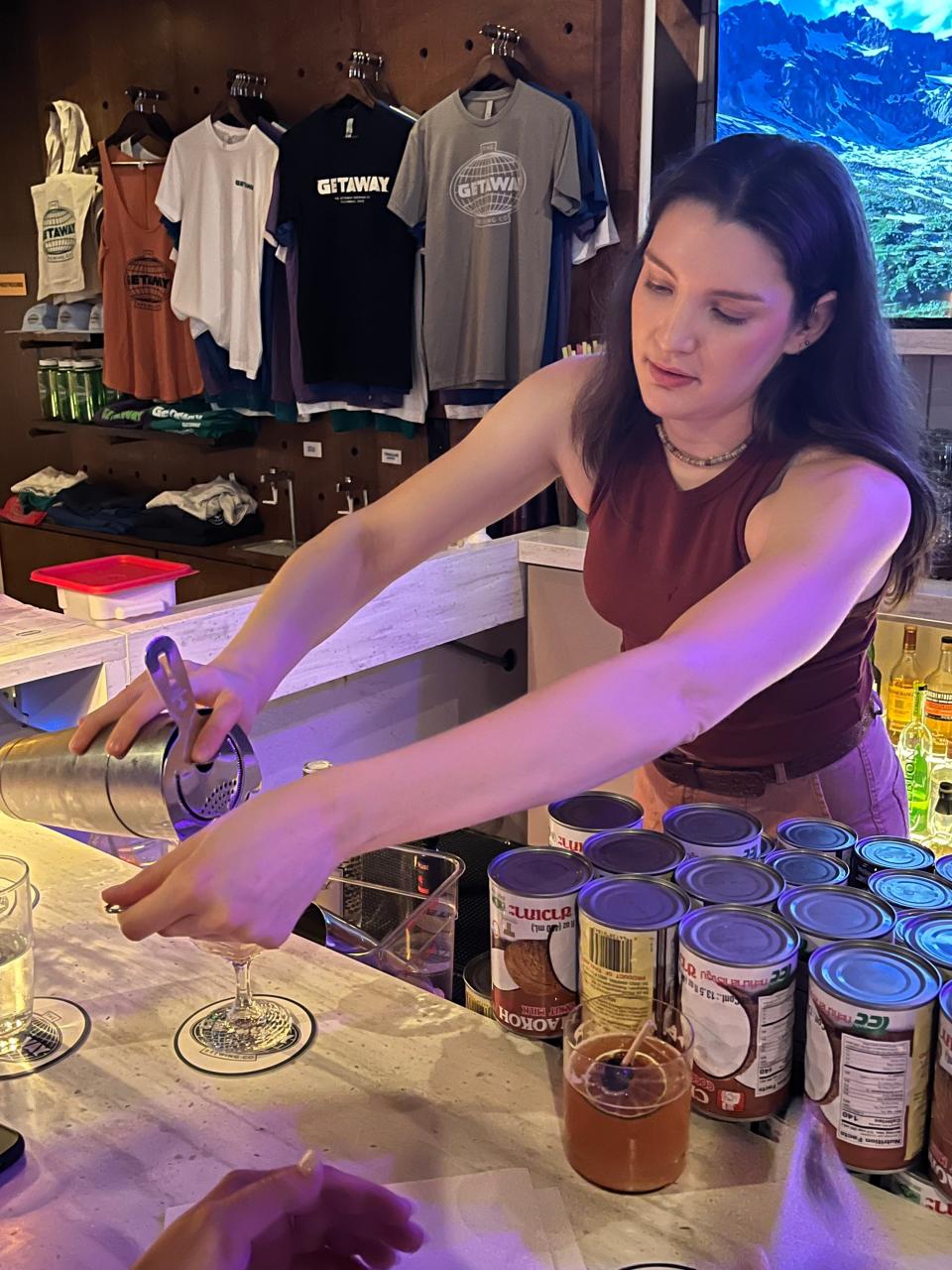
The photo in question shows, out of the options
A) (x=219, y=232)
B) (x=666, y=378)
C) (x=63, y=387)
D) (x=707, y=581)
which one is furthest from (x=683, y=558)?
(x=63, y=387)

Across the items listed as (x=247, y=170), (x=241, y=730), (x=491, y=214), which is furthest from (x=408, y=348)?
(x=241, y=730)

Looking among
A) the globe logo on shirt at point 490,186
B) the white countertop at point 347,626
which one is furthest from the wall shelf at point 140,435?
the white countertop at point 347,626

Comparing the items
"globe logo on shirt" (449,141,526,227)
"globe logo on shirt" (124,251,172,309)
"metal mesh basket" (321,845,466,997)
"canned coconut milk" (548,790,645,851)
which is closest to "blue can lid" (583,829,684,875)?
"canned coconut milk" (548,790,645,851)

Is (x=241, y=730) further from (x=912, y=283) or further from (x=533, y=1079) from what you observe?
(x=912, y=283)

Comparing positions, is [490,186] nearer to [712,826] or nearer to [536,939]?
[712,826]

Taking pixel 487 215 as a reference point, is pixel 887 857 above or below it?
below

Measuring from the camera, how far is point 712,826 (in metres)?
1.03

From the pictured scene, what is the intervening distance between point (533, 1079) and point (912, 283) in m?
2.59

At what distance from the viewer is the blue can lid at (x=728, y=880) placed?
2.94 ft

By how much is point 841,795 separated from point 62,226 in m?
4.30

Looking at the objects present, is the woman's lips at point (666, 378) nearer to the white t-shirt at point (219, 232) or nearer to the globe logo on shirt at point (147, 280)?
the white t-shirt at point (219, 232)

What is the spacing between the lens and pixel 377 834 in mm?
735

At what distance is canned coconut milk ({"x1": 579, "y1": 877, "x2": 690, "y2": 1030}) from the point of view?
83cm

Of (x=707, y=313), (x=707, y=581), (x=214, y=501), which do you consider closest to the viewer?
(x=707, y=313)
